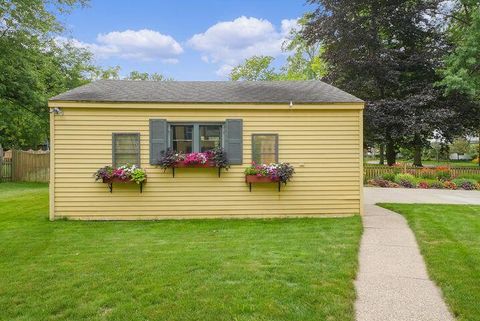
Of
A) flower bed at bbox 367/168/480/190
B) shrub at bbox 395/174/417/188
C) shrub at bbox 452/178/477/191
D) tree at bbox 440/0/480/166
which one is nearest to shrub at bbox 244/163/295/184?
flower bed at bbox 367/168/480/190

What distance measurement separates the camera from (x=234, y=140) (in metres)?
7.96

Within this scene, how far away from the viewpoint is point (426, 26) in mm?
19188

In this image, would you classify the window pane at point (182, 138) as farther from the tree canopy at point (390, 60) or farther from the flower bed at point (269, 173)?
the tree canopy at point (390, 60)

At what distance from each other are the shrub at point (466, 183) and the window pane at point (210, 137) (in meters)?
12.1

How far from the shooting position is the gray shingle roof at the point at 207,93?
7949 mm

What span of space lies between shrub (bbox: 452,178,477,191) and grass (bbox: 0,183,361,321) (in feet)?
34.5

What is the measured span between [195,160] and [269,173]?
1.64 meters

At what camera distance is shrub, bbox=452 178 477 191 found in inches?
581

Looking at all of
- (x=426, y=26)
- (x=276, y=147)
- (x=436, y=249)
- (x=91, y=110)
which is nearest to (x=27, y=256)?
(x=91, y=110)

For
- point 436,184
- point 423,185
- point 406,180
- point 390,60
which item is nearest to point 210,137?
point 406,180

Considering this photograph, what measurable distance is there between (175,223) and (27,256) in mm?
3015

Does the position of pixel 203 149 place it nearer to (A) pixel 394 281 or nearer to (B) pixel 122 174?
(B) pixel 122 174

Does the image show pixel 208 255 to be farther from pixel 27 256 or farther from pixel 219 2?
pixel 219 2

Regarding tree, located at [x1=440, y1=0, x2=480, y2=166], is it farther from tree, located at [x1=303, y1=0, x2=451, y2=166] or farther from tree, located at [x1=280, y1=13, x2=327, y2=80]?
tree, located at [x1=280, y1=13, x2=327, y2=80]
